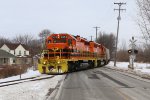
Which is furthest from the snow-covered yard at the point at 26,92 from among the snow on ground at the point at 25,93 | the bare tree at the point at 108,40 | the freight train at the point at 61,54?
the bare tree at the point at 108,40

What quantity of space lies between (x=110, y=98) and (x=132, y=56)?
108ft

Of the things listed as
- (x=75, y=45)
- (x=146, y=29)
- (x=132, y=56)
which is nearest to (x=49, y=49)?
(x=75, y=45)

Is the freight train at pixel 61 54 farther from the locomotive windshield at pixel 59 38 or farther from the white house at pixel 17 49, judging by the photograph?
the white house at pixel 17 49

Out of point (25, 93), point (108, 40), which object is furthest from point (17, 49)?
point (25, 93)

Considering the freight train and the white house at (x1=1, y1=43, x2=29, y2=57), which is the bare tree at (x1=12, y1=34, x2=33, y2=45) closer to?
the white house at (x1=1, y1=43, x2=29, y2=57)

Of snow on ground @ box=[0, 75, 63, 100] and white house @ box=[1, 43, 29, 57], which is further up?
white house @ box=[1, 43, 29, 57]

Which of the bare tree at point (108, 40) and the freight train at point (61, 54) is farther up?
the bare tree at point (108, 40)

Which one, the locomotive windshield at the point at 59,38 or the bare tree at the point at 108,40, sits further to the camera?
the bare tree at the point at 108,40

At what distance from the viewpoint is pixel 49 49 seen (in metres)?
33.5

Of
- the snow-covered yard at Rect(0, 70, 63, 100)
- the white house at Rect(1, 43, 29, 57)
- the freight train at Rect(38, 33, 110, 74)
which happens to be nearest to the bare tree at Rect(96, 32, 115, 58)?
the white house at Rect(1, 43, 29, 57)

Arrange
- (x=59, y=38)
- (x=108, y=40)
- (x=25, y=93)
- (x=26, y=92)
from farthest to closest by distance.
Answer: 1. (x=108, y=40)
2. (x=59, y=38)
3. (x=26, y=92)
4. (x=25, y=93)

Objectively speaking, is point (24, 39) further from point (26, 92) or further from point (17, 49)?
Result: point (26, 92)

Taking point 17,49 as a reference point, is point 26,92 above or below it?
below

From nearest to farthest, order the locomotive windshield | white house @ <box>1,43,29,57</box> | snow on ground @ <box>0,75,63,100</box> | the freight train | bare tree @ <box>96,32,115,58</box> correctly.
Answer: snow on ground @ <box>0,75,63,100</box> → the freight train → the locomotive windshield → white house @ <box>1,43,29,57</box> → bare tree @ <box>96,32,115,58</box>
